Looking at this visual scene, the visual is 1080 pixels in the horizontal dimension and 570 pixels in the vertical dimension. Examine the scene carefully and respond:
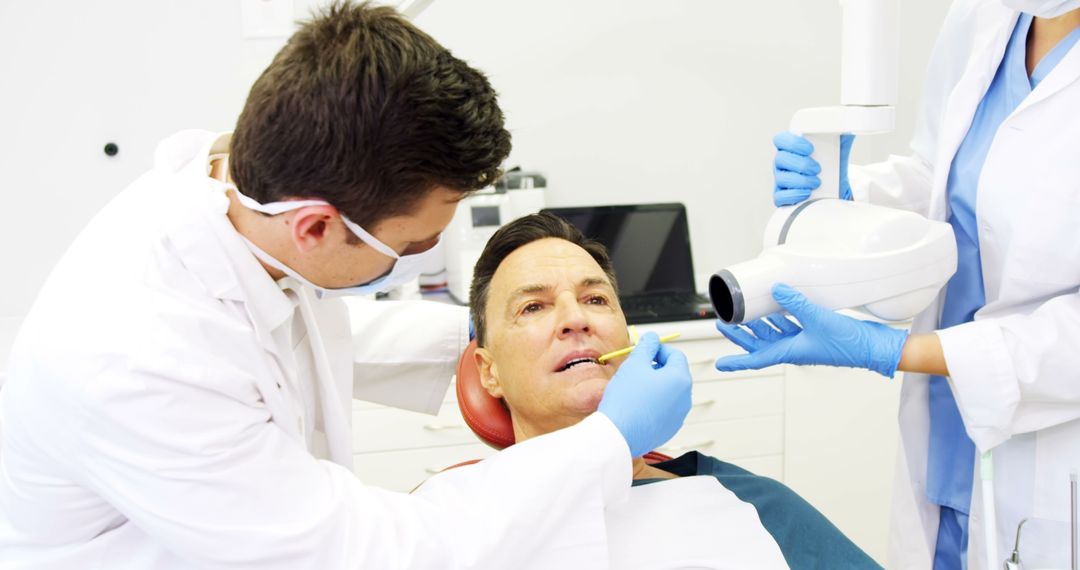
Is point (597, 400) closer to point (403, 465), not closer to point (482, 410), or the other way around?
point (482, 410)

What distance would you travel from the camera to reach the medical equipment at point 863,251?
1276 mm

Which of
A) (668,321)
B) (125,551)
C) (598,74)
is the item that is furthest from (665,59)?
(125,551)

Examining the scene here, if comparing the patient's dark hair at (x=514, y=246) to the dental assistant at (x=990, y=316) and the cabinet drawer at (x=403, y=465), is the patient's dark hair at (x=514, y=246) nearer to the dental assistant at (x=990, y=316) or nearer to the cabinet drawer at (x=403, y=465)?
the dental assistant at (x=990, y=316)

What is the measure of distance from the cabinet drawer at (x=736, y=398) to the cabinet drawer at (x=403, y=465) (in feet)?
1.95

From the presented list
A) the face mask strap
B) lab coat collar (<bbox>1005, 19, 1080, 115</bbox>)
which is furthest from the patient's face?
lab coat collar (<bbox>1005, 19, 1080, 115</bbox>)

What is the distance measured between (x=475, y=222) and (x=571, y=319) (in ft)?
3.53

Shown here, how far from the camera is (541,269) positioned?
161 centimetres

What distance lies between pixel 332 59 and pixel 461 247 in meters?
1.56

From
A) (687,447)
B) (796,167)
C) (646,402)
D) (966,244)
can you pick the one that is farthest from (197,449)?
(687,447)

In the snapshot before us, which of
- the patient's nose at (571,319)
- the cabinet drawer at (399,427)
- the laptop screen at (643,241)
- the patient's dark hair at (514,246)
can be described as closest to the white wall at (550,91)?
the laptop screen at (643,241)

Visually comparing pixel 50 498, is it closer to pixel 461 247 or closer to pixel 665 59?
pixel 461 247

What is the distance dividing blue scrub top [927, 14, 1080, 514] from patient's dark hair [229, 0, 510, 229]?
0.86 meters

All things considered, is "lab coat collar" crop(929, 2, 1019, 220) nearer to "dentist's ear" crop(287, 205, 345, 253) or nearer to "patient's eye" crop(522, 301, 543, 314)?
"patient's eye" crop(522, 301, 543, 314)

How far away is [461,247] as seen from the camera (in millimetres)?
2561
